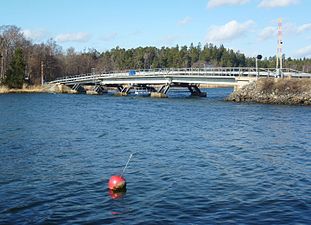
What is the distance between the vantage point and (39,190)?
60.8 feet

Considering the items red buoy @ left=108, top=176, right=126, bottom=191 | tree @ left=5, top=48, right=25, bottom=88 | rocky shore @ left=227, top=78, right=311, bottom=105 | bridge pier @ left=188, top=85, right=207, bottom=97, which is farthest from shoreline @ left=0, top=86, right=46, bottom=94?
red buoy @ left=108, top=176, right=126, bottom=191

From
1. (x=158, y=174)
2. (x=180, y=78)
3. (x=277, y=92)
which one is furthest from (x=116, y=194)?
(x=180, y=78)

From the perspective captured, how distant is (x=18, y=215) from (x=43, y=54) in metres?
129

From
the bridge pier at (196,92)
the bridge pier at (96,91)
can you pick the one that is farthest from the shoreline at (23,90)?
the bridge pier at (196,92)

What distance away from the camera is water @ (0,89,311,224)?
15.7 m

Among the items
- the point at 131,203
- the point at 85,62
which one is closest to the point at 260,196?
the point at 131,203

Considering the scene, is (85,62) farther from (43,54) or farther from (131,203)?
(131,203)

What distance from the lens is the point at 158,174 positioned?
2147cm

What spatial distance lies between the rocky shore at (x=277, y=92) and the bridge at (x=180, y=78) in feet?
8.02

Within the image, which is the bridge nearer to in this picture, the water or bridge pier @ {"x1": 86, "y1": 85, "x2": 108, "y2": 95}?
bridge pier @ {"x1": 86, "y1": 85, "x2": 108, "y2": 95}

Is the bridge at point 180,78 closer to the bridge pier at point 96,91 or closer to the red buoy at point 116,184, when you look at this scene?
the bridge pier at point 96,91

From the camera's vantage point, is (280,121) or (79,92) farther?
(79,92)

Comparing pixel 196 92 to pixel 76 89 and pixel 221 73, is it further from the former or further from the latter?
pixel 76 89

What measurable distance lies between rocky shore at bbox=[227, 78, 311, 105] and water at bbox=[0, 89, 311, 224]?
96.8ft
